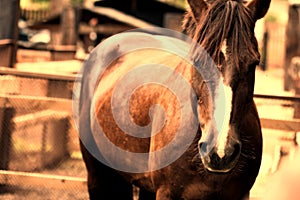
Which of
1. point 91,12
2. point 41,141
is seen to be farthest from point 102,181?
point 91,12

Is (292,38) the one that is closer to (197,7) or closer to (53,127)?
(53,127)

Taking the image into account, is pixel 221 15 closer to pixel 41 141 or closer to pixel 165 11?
pixel 41 141

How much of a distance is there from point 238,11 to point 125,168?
145cm

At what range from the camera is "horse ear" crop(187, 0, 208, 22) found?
3.03 metres

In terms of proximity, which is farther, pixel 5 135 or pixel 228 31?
pixel 5 135

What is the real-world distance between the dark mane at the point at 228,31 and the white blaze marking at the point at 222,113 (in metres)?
0.14

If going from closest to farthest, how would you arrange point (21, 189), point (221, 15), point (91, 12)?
point (221, 15)
point (21, 189)
point (91, 12)

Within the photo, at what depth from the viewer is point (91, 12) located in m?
16.7

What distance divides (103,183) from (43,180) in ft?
3.63

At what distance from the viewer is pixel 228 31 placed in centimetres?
283

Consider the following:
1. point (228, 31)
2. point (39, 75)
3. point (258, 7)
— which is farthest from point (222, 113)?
point (39, 75)

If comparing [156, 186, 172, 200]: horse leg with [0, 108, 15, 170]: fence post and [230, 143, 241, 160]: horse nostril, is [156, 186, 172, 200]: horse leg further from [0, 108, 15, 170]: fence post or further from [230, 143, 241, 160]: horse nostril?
[0, 108, 15, 170]: fence post

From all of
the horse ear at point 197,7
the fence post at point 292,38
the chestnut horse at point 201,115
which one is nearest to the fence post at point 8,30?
the chestnut horse at point 201,115

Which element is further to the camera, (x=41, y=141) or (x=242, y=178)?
(x=41, y=141)
